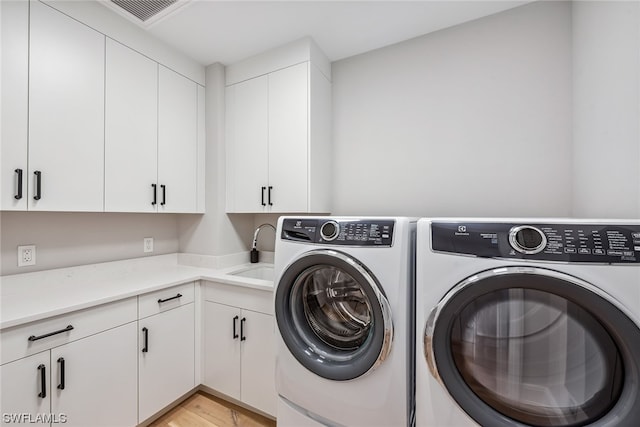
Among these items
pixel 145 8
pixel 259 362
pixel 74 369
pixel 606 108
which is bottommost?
pixel 259 362

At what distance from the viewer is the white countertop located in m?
1.24

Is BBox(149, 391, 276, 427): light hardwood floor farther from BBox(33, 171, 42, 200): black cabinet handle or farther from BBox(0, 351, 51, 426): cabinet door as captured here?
BBox(33, 171, 42, 200): black cabinet handle

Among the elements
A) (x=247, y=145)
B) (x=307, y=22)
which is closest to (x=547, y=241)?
(x=307, y=22)

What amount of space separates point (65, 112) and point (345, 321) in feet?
5.99

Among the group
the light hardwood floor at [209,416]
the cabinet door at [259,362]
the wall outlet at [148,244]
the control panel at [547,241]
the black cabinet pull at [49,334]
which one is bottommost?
the light hardwood floor at [209,416]

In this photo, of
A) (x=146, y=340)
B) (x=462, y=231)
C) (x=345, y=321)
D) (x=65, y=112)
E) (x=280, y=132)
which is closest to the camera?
(x=462, y=231)

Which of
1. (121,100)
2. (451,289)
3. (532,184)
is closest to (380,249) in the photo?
(451,289)

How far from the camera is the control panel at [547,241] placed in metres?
0.73

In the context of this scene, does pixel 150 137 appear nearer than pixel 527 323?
No

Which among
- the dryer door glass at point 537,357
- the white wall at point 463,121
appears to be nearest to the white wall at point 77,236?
the white wall at point 463,121

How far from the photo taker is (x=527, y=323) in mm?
830

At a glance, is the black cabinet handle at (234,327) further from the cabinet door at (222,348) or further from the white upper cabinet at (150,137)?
the white upper cabinet at (150,137)

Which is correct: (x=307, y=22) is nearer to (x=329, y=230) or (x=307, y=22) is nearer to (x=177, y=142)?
(x=177, y=142)

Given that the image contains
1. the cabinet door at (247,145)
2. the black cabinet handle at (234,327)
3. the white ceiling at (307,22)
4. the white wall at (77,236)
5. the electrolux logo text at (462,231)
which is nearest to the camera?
the electrolux logo text at (462,231)
